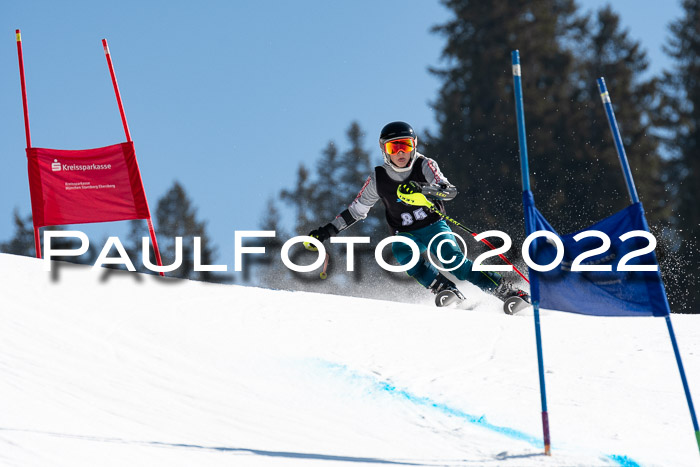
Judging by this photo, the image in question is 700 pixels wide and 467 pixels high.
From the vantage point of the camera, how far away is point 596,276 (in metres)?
3.87

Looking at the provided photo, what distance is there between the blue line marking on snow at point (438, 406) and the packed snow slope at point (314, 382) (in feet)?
0.05

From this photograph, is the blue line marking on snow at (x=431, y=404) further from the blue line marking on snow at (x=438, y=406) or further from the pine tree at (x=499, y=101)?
the pine tree at (x=499, y=101)

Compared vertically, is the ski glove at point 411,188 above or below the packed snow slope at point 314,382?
above

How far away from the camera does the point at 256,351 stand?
5.46 meters

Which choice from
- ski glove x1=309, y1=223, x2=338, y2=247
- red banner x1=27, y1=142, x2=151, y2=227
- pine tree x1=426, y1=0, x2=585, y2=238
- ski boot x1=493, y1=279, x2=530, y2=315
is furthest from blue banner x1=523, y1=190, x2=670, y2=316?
pine tree x1=426, y1=0, x2=585, y2=238

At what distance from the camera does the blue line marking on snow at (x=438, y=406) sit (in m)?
3.81

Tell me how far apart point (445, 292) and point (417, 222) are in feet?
2.14

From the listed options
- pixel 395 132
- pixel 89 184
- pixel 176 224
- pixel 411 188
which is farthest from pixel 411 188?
pixel 176 224

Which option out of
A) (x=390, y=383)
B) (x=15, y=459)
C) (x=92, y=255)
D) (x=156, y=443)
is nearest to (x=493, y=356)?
(x=390, y=383)

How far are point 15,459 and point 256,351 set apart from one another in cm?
249

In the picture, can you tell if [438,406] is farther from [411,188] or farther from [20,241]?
[20,241]

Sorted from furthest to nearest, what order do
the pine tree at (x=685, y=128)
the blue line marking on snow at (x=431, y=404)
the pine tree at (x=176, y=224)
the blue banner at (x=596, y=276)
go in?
the pine tree at (x=176, y=224) < the pine tree at (x=685, y=128) < the blue line marking on snow at (x=431, y=404) < the blue banner at (x=596, y=276)

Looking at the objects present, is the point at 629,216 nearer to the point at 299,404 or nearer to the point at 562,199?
the point at 299,404

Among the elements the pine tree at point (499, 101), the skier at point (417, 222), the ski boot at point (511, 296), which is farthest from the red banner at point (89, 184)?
the pine tree at point (499, 101)
